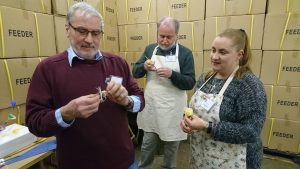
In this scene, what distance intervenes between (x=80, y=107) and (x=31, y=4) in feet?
4.69

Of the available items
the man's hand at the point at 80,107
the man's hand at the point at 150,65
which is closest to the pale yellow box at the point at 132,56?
the man's hand at the point at 150,65

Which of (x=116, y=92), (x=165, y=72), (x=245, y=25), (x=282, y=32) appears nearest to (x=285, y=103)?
(x=282, y=32)

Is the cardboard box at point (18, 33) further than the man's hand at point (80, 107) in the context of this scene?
Yes

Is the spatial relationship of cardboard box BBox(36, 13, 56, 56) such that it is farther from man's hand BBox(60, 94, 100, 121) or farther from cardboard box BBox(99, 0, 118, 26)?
man's hand BBox(60, 94, 100, 121)

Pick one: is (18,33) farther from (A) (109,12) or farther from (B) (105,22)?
(A) (109,12)

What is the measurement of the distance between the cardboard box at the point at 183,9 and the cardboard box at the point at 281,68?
923 mm

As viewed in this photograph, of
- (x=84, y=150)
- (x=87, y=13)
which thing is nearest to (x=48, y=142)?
(x=84, y=150)

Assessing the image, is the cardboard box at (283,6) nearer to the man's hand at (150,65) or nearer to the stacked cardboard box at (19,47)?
the man's hand at (150,65)

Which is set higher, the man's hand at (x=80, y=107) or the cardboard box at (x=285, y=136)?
the man's hand at (x=80, y=107)

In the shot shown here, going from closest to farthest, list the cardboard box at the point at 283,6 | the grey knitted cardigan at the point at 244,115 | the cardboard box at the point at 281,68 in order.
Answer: the grey knitted cardigan at the point at 244,115
the cardboard box at the point at 283,6
the cardboard box at the point at 281,68

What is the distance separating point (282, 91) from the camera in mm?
2443

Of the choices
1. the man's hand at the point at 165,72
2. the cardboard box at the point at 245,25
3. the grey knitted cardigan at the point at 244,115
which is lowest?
the grey knitted cardigan at the point at 244,115

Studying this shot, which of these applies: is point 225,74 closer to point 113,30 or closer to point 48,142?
point 48,142

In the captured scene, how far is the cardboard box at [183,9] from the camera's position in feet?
8.67
